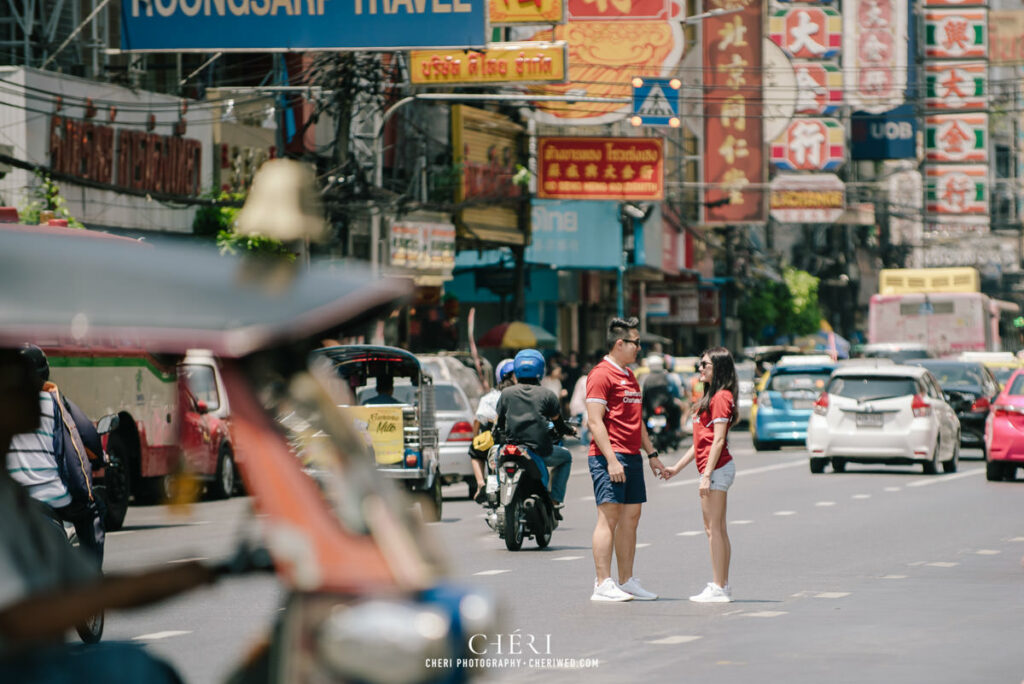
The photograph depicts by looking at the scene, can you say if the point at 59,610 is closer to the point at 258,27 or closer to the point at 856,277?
the point at 258,27

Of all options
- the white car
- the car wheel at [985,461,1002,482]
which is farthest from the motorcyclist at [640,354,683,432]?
the car wheel at [985,461,1002,482]

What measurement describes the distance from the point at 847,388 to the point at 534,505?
1208 cm

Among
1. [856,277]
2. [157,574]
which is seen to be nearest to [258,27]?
[157,574]

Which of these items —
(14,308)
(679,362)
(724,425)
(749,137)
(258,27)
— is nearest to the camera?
(14,308)

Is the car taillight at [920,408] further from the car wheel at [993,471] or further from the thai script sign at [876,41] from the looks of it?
the thai script sign at [876,41]

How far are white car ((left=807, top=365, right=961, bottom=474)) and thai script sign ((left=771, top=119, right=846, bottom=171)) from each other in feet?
74.5

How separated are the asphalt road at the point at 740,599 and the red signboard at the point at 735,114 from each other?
2660 centimetres

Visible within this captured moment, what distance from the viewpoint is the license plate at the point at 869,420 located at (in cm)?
2567

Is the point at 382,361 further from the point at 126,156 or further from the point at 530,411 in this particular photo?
the point at 126,156

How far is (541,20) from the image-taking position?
1027 inches

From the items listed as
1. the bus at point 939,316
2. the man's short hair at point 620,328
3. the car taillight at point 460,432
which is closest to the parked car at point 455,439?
the car taillight at point 460,432

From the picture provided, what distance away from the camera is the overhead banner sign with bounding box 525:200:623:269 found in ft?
150

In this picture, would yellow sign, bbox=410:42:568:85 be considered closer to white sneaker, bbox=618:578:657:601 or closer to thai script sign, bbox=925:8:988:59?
white sneaker, bbox=618:578:657:601

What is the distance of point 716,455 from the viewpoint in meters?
11.8
